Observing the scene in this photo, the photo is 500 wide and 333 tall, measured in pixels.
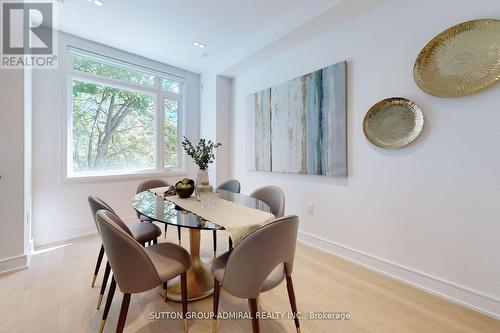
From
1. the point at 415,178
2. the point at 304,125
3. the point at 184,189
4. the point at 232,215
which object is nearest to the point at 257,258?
the point at 232,215

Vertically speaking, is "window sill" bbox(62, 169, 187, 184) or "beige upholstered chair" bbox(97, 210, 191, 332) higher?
"window sill" bbox(62, 169, 187, 184)

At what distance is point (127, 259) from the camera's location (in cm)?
118

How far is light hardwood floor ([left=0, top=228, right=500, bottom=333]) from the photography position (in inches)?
59.0

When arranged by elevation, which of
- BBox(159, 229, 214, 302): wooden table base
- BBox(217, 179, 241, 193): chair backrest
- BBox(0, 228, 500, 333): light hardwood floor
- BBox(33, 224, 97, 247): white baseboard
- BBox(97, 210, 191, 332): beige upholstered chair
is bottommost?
BBox(0, 228, 500, 333): light hardwood floor

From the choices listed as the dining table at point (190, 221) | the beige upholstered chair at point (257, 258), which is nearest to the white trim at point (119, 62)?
the dining table at point (190, 221)

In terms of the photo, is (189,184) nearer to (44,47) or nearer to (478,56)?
(478,56)

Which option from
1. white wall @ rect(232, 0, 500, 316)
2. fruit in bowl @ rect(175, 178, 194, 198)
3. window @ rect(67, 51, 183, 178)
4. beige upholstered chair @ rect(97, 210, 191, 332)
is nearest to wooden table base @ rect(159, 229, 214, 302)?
fruit in bowl @ rect(175, 178, 194, 198)

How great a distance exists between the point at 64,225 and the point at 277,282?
3.17 m

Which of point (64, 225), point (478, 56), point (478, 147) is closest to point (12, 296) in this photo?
point (64, 225)

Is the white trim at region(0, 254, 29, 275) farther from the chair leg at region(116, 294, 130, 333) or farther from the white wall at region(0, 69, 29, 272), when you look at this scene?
the chair leg at region(116, 294, 130, 333)

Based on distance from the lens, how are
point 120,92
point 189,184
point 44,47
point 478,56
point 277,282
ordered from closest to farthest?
point 277,282 → point 478,56 → point 189,184 → point 44,47 → point 120,92

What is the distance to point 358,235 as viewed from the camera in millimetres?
2391

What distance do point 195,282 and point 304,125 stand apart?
2.14 m

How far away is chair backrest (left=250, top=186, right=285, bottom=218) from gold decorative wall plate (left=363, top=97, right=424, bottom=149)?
1.09 m
